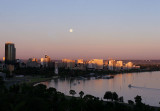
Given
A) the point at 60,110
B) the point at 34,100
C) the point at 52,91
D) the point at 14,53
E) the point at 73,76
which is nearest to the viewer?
the point at 34,100

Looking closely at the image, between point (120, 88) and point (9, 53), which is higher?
point (9, 53)

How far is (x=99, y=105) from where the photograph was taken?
3.66 m

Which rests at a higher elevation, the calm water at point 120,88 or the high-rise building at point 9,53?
the high-rise building at point 9,53

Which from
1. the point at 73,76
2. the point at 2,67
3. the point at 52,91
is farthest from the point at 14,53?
the point at 52,91

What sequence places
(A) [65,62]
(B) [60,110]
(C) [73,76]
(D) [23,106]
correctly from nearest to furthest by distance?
(D) [23,106], (B) [60,110], (C) [73,76], (A) [65,62]

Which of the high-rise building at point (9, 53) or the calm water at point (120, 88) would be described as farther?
the high-rise building at point (9, 53)

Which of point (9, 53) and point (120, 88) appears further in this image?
point (9, 53)

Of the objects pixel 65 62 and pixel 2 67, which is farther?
pixel 65 62

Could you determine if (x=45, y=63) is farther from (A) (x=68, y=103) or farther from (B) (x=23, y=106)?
(B) (x=23, y=106)

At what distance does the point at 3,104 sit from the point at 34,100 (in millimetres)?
332

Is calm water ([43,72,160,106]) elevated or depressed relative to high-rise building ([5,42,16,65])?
depressed

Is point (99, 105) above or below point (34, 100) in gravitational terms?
below

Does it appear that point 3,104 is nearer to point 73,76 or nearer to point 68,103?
point 68,103

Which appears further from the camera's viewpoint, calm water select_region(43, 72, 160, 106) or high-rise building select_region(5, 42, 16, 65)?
high-rise building select_region(5, 42, 16, 65)
